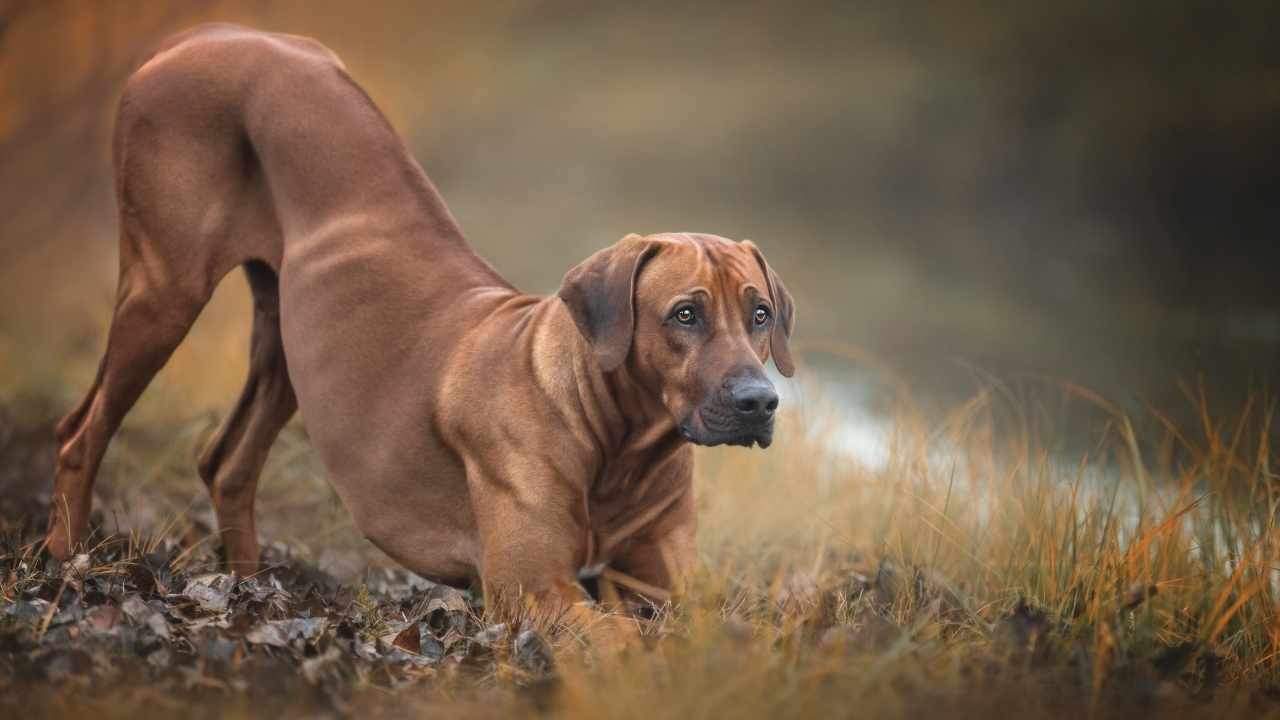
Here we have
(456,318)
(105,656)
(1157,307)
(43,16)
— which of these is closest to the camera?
(105,656)

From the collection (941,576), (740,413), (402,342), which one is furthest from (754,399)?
(402,342)

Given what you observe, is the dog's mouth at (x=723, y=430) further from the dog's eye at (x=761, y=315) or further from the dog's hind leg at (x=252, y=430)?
the dog's hind leg at (x=252, y=430)

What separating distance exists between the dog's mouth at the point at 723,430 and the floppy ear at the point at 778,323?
0.47 m

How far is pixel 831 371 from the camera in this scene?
26.8 feet

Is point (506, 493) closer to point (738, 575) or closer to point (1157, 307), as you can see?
point (738, 575)

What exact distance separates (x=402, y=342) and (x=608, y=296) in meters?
1.09

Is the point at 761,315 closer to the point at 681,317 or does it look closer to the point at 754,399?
the point at 681,317

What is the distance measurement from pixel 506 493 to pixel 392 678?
89 cm

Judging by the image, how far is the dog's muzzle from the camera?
404 centimetres

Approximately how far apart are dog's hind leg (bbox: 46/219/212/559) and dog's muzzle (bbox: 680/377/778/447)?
7.70 ft

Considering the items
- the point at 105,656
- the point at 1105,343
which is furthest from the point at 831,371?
the point at 105,656

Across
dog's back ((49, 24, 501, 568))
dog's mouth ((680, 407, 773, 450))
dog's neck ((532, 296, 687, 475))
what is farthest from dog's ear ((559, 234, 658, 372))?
dog's back ((49, 24, 501, 568))

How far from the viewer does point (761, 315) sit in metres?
4.44

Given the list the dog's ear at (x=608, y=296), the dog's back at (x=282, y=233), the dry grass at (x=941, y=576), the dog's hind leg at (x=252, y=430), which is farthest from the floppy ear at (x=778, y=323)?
the dog's hind leg at (x=252, y=430)
